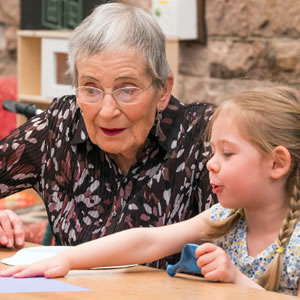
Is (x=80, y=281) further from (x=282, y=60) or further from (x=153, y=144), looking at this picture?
(x=282, y=60)

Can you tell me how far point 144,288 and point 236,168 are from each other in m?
0.31

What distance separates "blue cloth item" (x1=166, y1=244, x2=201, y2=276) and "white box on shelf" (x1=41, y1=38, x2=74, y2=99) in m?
2.57

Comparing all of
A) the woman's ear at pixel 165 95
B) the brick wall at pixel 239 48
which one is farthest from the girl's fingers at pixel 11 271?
the brick wall at pixel 239 48

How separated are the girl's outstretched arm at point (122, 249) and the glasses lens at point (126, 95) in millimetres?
395

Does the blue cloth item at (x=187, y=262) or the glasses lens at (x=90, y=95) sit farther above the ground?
the glasses lens at (x=90, y=95)

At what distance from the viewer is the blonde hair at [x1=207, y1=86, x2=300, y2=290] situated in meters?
1.46

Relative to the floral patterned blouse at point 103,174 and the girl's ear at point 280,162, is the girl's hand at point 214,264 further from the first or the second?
the floral patterned blouse at point 103,174

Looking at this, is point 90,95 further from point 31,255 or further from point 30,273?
point 30,273

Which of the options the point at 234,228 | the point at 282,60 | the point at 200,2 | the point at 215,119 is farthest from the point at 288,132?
the point at 200,2

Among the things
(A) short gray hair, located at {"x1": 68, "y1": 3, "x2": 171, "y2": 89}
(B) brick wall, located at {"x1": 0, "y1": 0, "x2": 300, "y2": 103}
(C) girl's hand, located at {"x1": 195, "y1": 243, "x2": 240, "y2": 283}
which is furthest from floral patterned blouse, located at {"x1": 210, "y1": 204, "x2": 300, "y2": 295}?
(B) brick wall, located at {"x1": 0, "y1": 0, "x2": 300, "y2": 103}

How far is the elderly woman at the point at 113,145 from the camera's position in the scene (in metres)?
1.84

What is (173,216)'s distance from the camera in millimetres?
1960

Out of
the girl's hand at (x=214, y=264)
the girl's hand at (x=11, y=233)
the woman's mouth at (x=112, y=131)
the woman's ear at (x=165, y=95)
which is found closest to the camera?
the girl's hand at (x=214, y=264)

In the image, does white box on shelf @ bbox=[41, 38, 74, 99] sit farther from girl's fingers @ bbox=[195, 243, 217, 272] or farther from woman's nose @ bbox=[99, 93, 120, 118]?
girl's fingers @ bbox=[195, 243, 217, 272]
